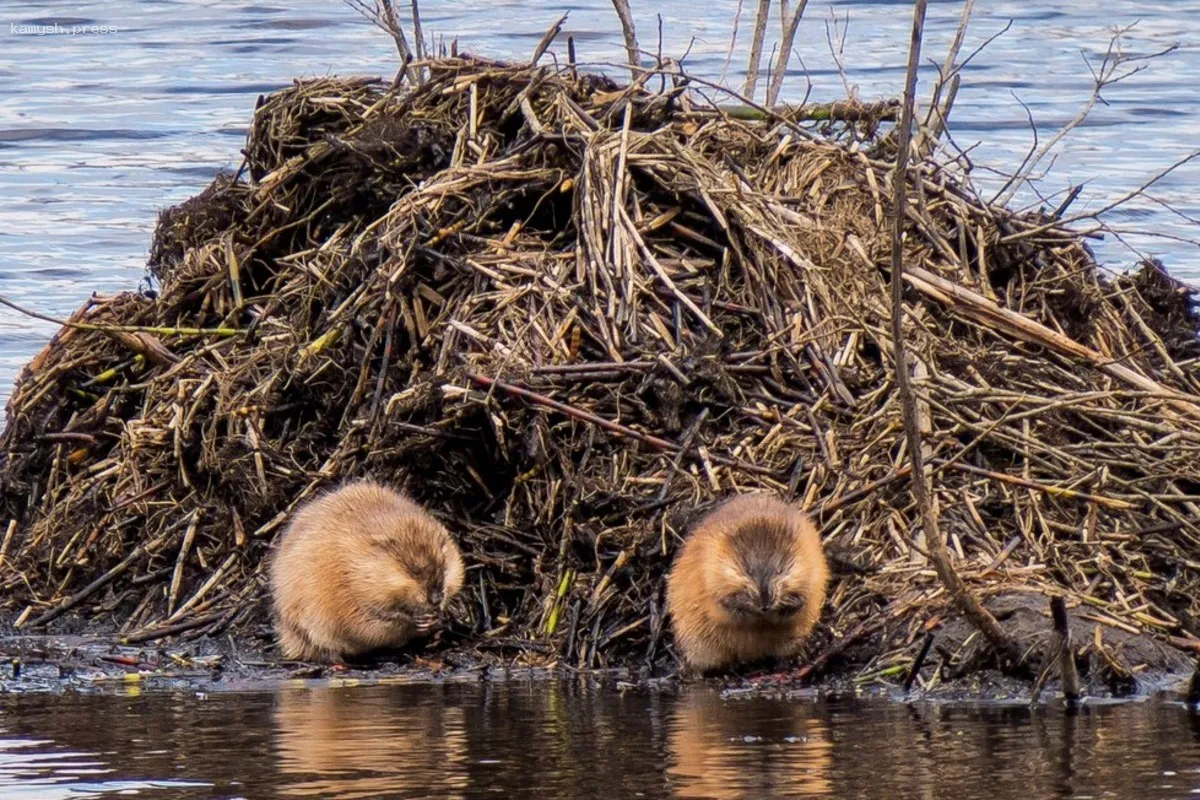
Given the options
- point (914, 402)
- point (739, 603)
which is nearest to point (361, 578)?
point (739, 603)

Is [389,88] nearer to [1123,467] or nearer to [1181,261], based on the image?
[1123,467]

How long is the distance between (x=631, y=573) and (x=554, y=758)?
184 centimetres

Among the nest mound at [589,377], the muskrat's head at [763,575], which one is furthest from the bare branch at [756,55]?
the muskrat's head at [763,575]

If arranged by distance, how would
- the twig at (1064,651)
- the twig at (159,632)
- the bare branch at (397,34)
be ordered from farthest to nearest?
the bare branch at (397,34)
the twig at (159,632)
the twig at (1064,651)

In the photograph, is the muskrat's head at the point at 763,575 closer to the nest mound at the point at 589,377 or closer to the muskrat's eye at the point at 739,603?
the muskrat's eye at the point at 739,603

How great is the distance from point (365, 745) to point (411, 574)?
1.43m

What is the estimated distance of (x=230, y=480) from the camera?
324 inches

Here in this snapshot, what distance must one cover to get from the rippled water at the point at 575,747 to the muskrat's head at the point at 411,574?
51 cm

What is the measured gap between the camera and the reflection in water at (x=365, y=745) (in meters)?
5.42

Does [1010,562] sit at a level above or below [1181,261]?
below

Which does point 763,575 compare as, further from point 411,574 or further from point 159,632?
point 159,632

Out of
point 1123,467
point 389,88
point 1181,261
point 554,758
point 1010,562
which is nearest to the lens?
point 554,758

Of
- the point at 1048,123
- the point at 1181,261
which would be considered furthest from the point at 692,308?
the point at 1048,123

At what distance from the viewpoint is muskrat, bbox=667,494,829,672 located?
269 inches
